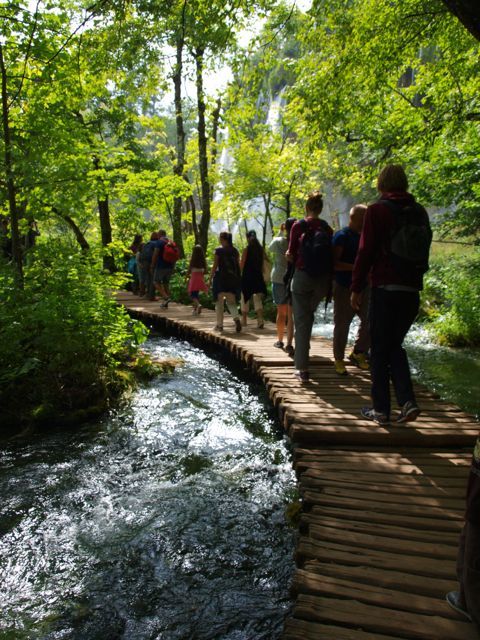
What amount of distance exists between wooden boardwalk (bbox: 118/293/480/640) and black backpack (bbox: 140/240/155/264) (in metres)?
9.09

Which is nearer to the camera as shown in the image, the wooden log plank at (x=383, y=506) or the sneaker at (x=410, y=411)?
the wooden log plank at (x=383, y=506)

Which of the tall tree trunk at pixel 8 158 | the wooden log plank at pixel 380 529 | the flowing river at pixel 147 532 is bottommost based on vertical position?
the flowing river at pixel 147 532

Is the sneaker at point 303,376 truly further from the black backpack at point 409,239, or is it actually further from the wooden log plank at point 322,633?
the wooden log plank at point 322,633

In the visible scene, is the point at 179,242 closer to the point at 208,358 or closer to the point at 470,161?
the point at 208,358

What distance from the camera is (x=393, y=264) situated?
397cm

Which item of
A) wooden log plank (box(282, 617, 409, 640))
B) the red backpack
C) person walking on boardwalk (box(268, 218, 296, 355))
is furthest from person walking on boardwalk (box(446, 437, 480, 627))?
the red backpack

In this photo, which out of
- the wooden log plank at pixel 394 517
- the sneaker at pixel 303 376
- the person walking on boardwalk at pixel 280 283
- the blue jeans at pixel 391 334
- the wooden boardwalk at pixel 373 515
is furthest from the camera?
the person walking on boardwalk at pixel 280 283

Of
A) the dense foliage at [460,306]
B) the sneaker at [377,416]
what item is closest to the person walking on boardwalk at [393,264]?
the sneaker at [377,416]

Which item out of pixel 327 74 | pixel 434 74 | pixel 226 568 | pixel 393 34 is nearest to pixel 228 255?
pixel 327 74

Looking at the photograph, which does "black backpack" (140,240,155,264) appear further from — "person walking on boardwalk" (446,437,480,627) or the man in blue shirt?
"person walking on boardwalk" (446,437,480,627)

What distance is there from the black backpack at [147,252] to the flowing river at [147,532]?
8.52 m

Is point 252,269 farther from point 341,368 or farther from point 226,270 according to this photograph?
point 341,368

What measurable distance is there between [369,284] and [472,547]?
4606 mm

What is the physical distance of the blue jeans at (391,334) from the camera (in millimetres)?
4051
